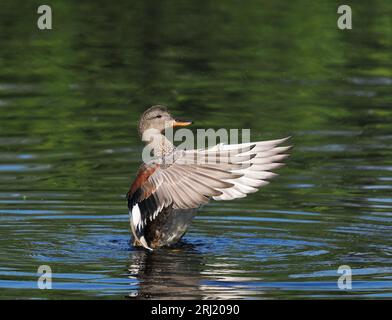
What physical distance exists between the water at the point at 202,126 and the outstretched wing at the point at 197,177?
56cm

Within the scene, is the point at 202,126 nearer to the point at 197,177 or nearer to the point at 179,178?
the point at 179,178

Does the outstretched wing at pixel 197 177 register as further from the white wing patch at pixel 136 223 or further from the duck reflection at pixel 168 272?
the duck reflection at pixel 168 272

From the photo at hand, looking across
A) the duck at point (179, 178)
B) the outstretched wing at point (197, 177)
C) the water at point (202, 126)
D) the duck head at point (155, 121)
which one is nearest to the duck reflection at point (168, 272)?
the water at point (202, 126)

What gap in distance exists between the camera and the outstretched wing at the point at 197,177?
9.87m

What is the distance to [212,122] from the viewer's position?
16781 millimetres

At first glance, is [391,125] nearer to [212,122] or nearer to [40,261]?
[212,122]

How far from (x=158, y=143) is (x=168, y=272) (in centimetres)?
176

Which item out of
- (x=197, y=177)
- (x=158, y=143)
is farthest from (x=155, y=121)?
(x=197, y=177)

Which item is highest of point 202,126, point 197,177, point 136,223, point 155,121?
point 202,126

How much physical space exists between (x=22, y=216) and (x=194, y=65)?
9797mm

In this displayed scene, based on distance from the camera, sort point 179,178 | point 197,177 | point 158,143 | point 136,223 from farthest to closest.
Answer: point 158,143 < point 136,223 < point 179,178 < point 197,177

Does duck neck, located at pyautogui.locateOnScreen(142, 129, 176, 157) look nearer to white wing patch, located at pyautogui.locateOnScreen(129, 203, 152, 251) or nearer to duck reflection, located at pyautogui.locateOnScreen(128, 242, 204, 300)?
white wing patch, located at pyautogui.locateOnScreen(129, 203, 152, 251)

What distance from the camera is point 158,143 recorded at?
445 inches
